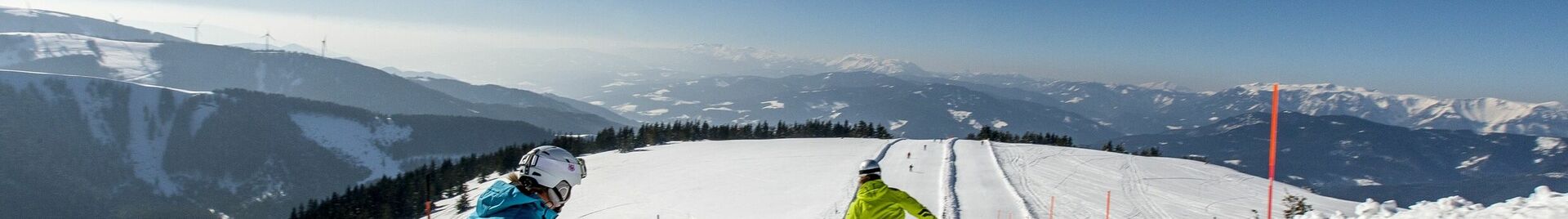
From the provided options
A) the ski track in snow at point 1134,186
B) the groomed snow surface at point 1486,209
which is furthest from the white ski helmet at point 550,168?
the ski track in snow at point 1134,186

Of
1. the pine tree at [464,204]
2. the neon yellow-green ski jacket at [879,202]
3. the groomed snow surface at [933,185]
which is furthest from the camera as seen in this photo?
the pine tree at [464,204]

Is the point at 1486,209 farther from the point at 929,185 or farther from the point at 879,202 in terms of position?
the point at 929,185

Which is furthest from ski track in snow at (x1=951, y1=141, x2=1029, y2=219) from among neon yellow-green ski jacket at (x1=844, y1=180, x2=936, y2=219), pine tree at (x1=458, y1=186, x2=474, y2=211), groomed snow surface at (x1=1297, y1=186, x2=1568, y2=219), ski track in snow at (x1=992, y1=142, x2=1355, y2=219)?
pine tree at (x1=458, y1=186, x2=474, y2=211)

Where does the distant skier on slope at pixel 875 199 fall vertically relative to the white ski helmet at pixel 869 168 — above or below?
below

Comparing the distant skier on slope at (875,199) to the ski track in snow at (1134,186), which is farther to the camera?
the ski track in snow at (1134,186)

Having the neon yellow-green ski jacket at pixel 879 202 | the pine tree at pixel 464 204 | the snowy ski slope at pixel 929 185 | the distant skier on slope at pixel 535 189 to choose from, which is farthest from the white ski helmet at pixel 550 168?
the pine tree at pixel 464 204

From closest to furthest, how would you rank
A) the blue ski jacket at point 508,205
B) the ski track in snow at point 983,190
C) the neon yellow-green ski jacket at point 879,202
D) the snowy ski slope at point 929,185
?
the blue ski jacket at point 508,205, the neon yellow-green ski jacket at point 879,202, the ski track in snow at point 983,190, the snowy ski slope at point 929,185

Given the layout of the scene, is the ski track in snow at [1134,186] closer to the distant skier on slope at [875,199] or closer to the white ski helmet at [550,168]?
the distant skier on slope at [875,199]

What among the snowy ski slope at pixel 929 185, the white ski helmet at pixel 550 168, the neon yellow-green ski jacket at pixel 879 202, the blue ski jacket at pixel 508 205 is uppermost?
the white ski helmet at pixel 550 168

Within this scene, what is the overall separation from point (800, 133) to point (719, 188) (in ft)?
204

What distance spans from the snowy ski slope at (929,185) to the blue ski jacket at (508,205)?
2269 centimetres

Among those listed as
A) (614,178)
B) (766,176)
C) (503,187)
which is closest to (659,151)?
(614,178)

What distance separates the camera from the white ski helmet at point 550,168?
388 centimetres

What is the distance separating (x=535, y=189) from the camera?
393cm
